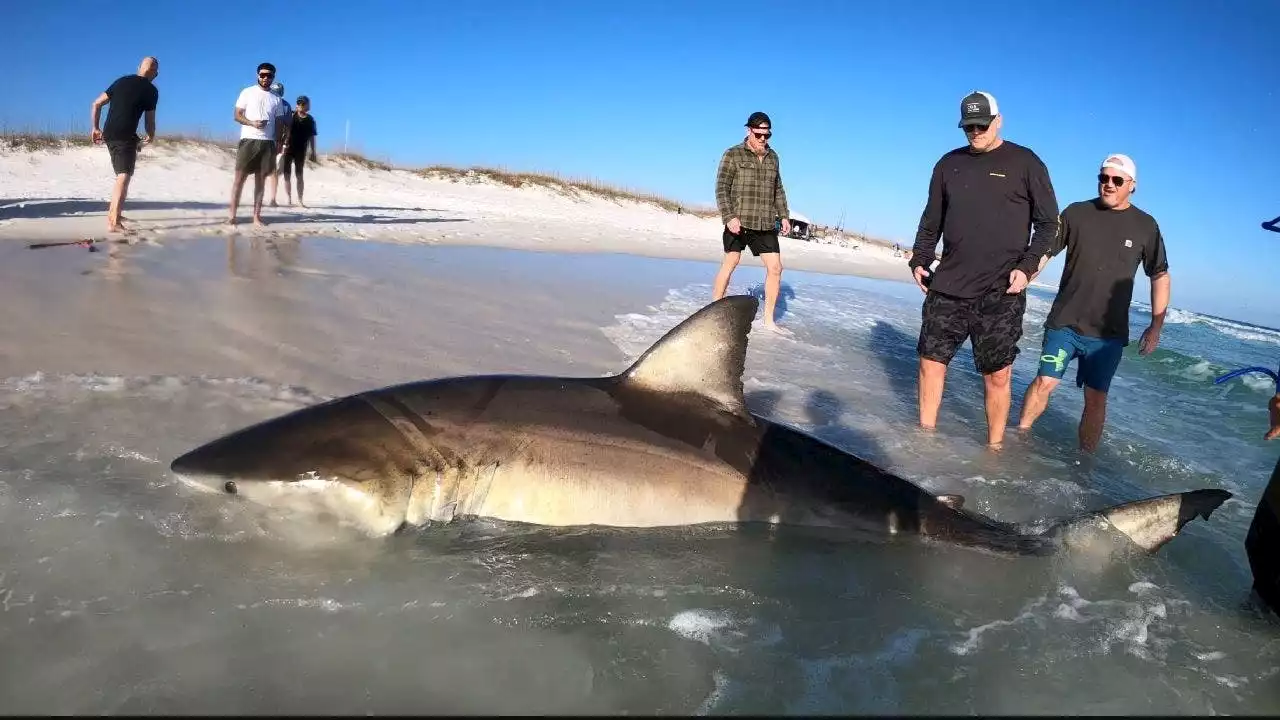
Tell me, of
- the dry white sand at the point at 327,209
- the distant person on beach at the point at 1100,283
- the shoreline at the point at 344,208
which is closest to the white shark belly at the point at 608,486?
the distant person on beach at the point at 1100,283

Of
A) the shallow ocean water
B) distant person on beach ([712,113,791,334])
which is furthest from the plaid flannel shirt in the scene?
the shallow ocean water

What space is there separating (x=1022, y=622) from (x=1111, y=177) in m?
3.41

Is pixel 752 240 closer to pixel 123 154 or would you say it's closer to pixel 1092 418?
pixel 1092 418

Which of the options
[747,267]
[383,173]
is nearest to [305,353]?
[747,267]

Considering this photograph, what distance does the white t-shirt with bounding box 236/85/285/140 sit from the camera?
950 cm

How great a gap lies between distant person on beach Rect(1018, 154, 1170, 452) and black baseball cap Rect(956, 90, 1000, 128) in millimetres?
946

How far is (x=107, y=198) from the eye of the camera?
12.5m

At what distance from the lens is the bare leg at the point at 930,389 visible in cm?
464

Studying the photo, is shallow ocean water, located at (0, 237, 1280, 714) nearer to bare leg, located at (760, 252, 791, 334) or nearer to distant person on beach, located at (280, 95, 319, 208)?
bare leg, located at (760, 252, 791, 334)

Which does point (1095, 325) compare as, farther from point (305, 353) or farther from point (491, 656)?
point (305, 353)

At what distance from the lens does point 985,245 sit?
14.2 feet

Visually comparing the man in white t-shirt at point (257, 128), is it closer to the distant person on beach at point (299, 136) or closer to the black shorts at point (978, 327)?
the distant person on beach at point (299, 136)

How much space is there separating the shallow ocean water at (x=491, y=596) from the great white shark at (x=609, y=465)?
9 cm

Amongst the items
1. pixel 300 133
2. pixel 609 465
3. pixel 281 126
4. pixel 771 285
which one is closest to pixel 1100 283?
pixel 771 285
